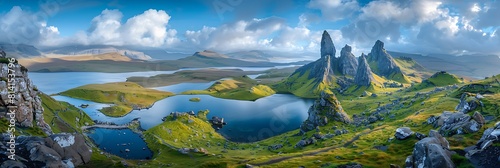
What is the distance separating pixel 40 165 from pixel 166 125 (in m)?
126

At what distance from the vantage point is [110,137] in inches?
7357

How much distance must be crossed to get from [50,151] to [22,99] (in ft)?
178

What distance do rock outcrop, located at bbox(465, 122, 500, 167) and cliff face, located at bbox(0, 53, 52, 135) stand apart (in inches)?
5636

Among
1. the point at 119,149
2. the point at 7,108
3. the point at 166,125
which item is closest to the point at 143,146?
the point at 119,149

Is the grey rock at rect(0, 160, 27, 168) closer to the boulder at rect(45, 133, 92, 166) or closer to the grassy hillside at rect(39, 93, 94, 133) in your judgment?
the boulder at rect(45, 133, 92, 166)

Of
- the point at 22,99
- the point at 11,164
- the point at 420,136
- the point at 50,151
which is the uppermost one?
the point at 22,99

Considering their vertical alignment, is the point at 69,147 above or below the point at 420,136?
below

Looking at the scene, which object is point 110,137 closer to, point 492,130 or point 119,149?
point 119,149

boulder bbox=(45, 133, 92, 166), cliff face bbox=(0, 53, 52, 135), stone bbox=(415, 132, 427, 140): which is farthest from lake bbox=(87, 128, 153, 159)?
stone bbox=(415, 132, 427, 140)

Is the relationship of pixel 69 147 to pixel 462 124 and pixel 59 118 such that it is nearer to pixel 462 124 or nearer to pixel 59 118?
pixel 59 118

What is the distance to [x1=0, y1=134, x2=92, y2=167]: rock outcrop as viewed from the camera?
234ft

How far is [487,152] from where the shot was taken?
6506 cm

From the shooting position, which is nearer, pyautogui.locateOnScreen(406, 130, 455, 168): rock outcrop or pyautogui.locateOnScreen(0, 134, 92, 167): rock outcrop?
pyautogui.locateOnScreen(406, 130, 455, 168): rock outcrop

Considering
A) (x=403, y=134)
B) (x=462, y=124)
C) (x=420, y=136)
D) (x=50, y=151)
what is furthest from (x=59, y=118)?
(x=462, y=124)
